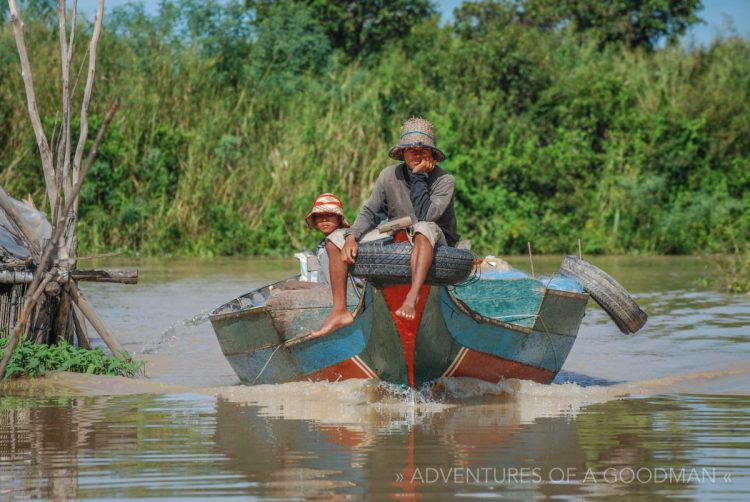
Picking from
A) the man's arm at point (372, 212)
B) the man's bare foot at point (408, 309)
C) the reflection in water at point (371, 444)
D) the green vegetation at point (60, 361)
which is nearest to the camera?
the reflection in water at point (371, 444)

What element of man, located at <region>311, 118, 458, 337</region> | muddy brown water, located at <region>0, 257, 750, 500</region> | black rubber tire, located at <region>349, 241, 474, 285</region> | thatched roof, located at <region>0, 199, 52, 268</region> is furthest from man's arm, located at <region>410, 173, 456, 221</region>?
thatched roof, located at <region>0, 199, 52, 268</region>

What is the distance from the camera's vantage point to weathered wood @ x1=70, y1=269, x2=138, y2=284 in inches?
344

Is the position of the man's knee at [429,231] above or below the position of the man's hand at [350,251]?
above

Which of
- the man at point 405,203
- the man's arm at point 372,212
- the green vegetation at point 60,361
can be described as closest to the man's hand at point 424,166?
the man at point 405,203

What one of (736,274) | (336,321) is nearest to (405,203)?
(336,321)

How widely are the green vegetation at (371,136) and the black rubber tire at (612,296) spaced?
12.3m

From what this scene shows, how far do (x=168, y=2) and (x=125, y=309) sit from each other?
1418cm

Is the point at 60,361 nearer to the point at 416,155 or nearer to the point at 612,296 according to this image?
the point at 416,155

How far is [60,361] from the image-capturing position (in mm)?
8664

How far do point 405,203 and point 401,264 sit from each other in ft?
3.11

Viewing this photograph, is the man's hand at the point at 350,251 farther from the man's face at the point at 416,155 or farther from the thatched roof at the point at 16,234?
the thatched roof at the point at 16,234

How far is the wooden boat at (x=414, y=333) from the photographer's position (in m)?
7.55

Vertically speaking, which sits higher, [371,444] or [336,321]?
[336,321]

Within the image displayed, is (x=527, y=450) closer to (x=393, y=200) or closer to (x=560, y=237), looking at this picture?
(x=393, y=200)
